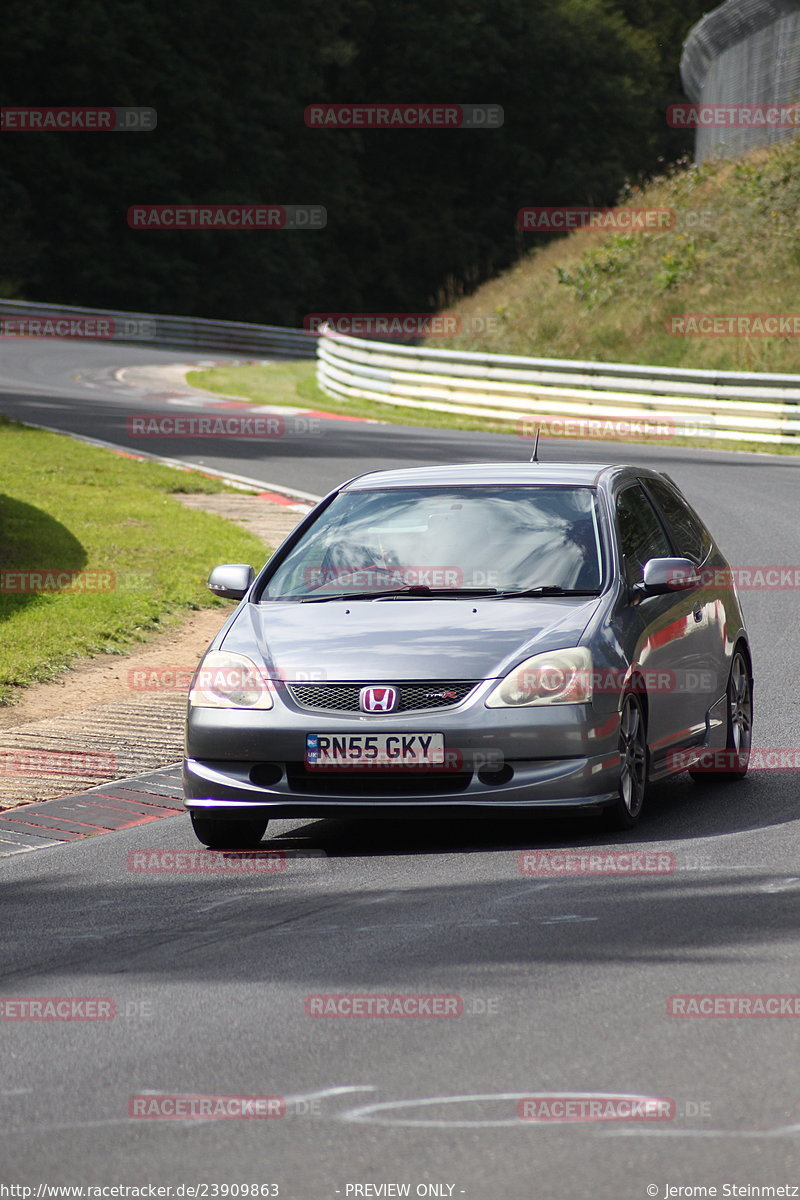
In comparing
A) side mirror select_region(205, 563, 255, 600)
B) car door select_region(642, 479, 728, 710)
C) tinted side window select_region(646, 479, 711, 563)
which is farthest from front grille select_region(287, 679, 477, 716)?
tinted side window select_region(646, 479, 711, 563)

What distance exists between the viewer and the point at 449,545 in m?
8.40

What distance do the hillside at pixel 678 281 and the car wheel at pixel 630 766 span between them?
83.8 feet

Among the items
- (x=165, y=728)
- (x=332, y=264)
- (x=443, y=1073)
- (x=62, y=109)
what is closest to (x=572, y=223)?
(x=332, y=264)

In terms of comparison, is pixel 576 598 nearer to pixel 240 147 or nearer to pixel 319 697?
pixel 319 697

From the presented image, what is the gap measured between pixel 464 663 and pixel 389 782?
1.93 ft

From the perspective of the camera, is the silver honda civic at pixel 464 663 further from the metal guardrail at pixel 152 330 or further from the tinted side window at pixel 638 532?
the metal guardrail at pixel 152 330

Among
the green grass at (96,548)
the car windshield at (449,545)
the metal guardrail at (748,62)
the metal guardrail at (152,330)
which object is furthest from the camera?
the metal guardrail at (152,330)

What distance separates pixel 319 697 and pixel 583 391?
23.5m

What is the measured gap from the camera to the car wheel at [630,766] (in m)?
7.51

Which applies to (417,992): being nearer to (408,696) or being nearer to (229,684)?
(408,696)

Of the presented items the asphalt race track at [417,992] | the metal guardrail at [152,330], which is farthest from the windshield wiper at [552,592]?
the metal guardrail at [152,330]

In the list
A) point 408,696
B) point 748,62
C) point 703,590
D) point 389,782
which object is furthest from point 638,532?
point 748,62

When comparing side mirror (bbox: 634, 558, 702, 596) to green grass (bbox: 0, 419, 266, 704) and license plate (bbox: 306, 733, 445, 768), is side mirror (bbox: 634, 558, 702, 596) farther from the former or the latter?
green grass (bbox: 0, 419, 266, 704)

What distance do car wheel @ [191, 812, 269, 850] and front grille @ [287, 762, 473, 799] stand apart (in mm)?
556
